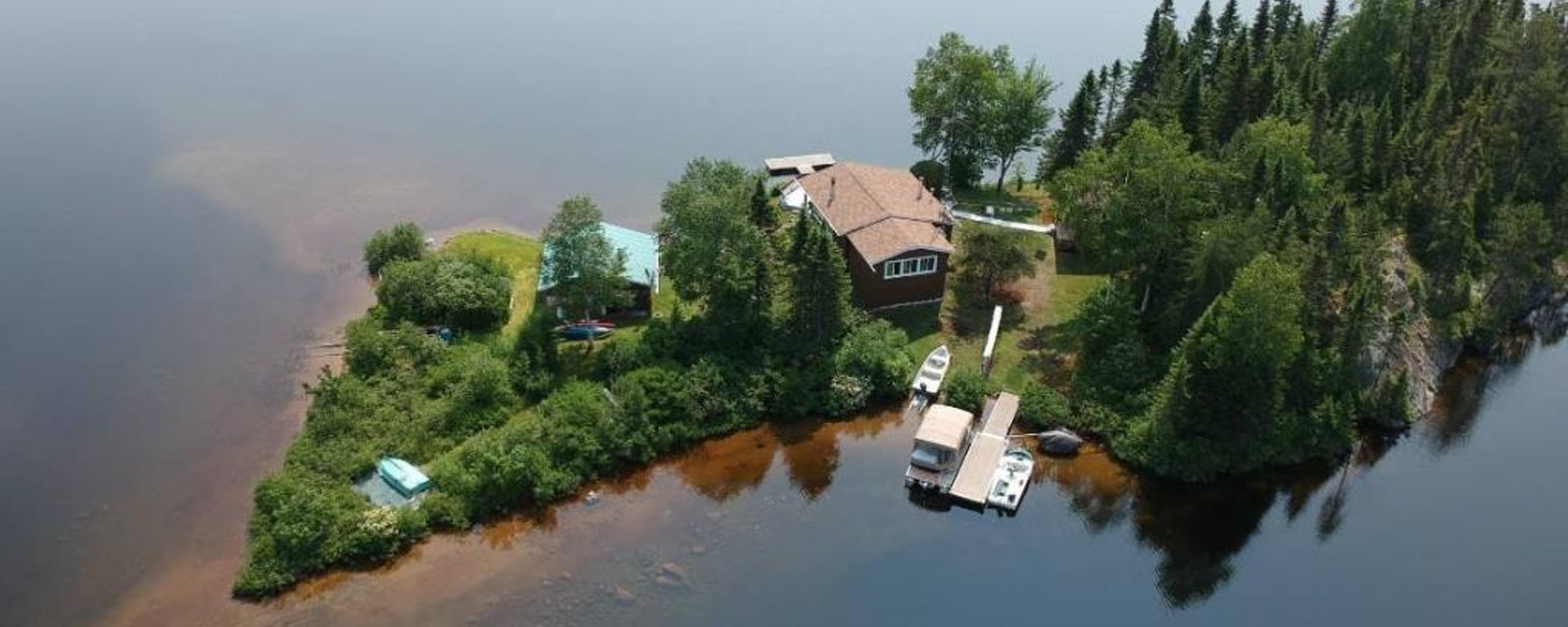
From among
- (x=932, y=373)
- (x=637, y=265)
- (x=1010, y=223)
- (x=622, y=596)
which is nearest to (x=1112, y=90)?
(x=1010, y=223)

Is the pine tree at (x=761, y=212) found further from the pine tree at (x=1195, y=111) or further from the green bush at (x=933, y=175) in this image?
the pine tree at (x=1195, y=111)

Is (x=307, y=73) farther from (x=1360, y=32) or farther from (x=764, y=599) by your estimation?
(x=1360, y=32)

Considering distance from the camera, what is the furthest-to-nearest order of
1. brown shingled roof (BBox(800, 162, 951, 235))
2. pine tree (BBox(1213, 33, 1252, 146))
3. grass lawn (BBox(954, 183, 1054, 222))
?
grass lawn (BBox(954, 183, 1054, 222))
pine tree (BBox(1213, 33, 1252, 146))
brown shingled roof (BBox(800, 162, 951, 235))

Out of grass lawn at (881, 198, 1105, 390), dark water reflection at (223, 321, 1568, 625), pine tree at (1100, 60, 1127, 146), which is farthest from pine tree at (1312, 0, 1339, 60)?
dark water reflection at (223, 321, 1568, 625)

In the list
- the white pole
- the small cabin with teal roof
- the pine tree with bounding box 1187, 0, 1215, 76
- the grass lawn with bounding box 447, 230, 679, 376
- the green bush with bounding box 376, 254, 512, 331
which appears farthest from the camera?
the pine tree with bounding box 1187, 0, 1215, 76

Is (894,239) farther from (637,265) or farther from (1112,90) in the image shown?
(1112,90)

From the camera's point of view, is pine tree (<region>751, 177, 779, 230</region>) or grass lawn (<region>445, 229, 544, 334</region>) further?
grass lawn (<region>445, 229, 544, 334</region>)

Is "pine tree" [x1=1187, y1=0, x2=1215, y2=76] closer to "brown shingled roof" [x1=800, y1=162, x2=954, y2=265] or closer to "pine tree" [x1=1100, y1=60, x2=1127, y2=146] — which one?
"pine tree" [x1=1100, y1=60, x2=1127, y2=146]
